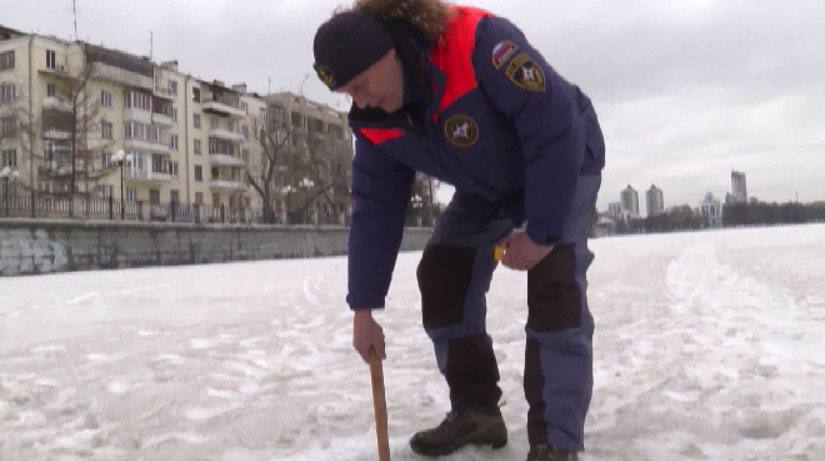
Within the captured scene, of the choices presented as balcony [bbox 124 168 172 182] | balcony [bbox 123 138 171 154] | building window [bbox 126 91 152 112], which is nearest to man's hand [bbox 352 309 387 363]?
balcony [bbox 124 168 172 182]

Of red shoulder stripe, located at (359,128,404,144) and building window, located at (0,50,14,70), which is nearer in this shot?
red shoulder stripe, located at (359,128,404,144)

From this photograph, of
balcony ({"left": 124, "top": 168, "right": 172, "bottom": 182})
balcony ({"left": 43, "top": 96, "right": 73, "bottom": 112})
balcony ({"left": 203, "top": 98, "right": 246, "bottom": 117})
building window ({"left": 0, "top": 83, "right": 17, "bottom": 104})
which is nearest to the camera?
balcony ({"left": 43, "top": 96, "right": 73, "bottom": 112})

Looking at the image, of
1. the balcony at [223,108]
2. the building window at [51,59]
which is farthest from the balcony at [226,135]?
the building window at [51,59]

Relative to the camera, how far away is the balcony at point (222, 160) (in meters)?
58.2

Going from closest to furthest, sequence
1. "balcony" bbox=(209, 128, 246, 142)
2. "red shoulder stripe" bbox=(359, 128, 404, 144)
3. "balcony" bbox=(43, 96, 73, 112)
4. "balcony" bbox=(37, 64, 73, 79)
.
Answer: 1. "red shoulder stripe" bbox=(359, 128, 404, 144)
2. "balcony" bbox=(43, 96, 73, 112)
3. "balcony" bbox=(37, 64, 73, 79)
4. "balcony" bbox=(209, 128, 246, 142)

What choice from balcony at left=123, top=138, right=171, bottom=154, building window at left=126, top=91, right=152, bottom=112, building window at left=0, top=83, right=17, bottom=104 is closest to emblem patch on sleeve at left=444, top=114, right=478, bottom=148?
building window at left=0, top=83, right=17, bottom=104

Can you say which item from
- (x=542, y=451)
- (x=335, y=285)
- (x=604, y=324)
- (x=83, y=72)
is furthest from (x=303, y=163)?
(x=542, y=451)

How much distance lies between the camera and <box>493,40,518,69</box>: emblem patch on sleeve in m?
1.92

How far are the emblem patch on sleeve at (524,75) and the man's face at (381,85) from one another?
1.06ft

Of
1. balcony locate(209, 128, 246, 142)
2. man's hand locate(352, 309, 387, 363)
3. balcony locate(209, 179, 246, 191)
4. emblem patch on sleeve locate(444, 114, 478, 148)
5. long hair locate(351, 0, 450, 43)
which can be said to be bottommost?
man's hand locate(352, 309, 387, 363)

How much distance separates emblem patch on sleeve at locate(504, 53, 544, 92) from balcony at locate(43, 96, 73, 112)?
1518 inches

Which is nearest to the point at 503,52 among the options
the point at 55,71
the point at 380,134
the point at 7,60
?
the point at 380,134

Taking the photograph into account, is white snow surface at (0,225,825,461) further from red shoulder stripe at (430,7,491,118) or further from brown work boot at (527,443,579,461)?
red shoulder stripe at (430,7,491,118)

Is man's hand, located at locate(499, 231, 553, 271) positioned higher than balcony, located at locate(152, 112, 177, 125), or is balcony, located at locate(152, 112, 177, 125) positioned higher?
balcony, located at locate(152, 112, 177, 125)
